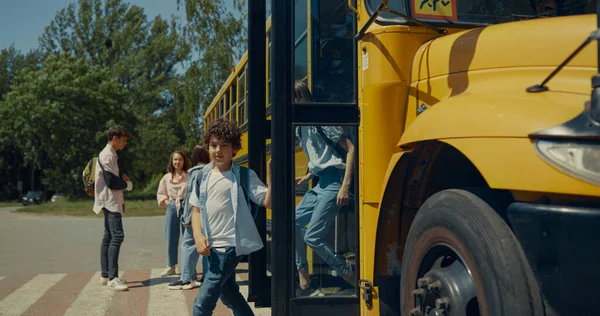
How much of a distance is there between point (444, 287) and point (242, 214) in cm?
180

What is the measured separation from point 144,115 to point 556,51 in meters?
50.8

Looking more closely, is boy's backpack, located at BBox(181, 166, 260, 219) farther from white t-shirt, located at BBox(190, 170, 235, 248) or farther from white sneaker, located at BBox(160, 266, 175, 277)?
white sneaker, located at BBox(160, 266, 175, 277)

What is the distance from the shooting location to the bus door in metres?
3.58

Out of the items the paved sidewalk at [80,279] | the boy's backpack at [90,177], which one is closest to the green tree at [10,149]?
the paved sidewalk at [80,279]

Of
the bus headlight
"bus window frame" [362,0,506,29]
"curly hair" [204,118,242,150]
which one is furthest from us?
"curly hair" [204,118,242,150]

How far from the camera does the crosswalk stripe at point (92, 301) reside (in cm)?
606

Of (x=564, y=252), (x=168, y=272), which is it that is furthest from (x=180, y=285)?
(x=564, y=252)

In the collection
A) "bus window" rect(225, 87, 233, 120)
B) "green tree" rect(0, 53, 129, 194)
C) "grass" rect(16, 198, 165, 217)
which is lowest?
"grass" rect(16, 198, 165, 217)

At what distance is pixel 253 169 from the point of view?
13.5ft

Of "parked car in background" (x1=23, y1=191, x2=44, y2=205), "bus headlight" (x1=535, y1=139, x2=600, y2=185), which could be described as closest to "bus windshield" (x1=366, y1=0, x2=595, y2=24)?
"bus headlight" (x1=535, y1=139, x2=600, y2=185)

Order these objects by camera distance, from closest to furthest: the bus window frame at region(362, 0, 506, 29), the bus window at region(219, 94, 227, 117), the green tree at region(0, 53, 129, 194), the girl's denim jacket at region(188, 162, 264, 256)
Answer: the bus window frame at region(362, 0, 506, 29)
the girl's denim jacket at region(188, 162, 264, 256)
the bus window at region(219, 94, 227, 117)
the green tree at region(0, 53, 129, 194)

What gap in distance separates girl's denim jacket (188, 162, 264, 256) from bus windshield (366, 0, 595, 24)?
1312mm

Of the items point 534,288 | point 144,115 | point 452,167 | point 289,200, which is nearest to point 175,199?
point 289,200

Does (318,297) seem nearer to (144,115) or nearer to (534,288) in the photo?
(534,288)
